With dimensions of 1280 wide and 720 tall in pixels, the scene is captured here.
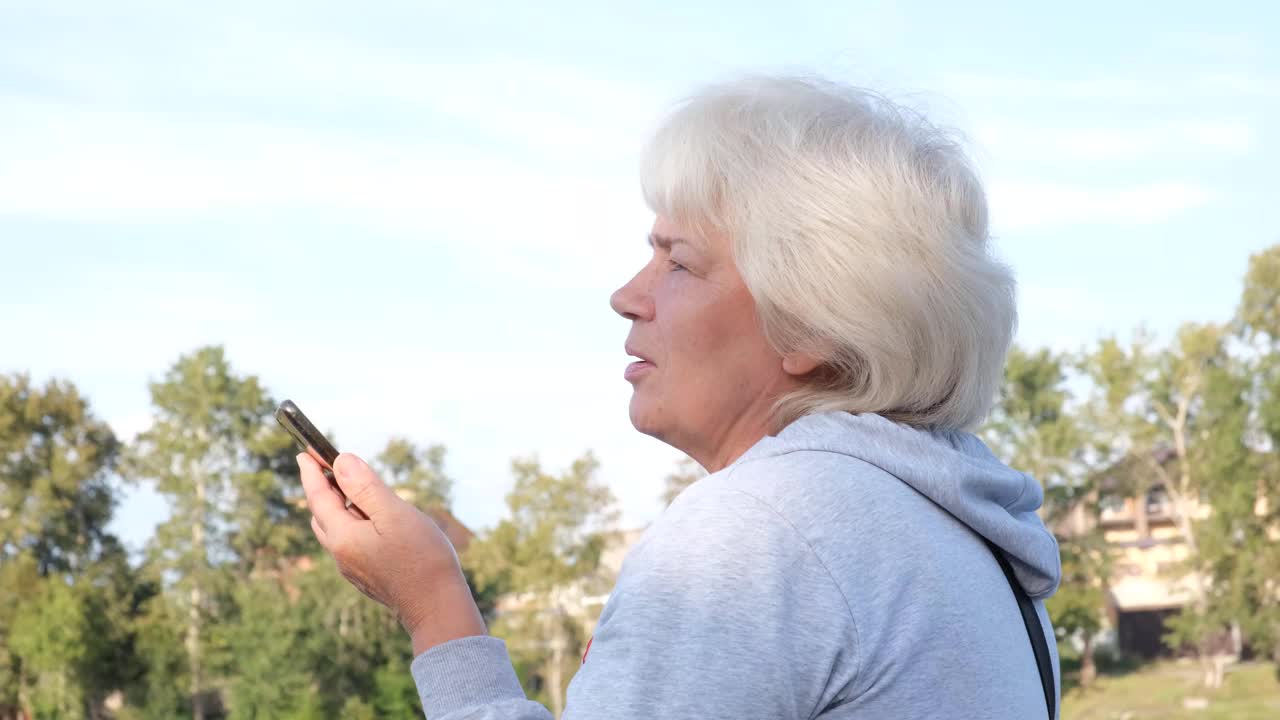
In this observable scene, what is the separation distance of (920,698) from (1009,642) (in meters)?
0.16

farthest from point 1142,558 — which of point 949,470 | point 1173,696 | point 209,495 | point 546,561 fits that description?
point 949,470

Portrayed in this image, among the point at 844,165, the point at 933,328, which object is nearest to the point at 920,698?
the point at 933,328

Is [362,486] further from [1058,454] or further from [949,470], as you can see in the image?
[1058,454]

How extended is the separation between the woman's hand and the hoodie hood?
341 mm

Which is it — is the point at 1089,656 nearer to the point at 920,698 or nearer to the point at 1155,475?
the point at 1155,475

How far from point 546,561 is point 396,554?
36.2 metres

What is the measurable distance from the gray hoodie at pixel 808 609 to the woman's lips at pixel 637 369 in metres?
0.21

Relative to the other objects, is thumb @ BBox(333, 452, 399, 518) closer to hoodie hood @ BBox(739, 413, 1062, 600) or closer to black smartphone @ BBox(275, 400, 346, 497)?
black smartphone @ BBox(275, 400, 346, 497)

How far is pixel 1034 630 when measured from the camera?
170 cm

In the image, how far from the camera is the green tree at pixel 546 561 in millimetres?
37656

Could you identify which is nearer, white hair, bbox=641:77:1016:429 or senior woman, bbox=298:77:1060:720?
senior woman, bbox=298:77:1060:720

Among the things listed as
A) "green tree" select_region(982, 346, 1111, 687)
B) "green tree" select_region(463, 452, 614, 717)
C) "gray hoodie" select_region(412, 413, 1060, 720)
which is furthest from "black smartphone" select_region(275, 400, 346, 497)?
"green tree" select_region(982, 346, 1111, 687)

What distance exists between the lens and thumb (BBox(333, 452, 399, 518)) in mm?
Answer: 1717

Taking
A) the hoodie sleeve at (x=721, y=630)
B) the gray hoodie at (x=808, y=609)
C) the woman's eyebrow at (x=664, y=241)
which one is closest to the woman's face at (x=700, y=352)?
the woman's eyebrow at (x=664, y=241)
